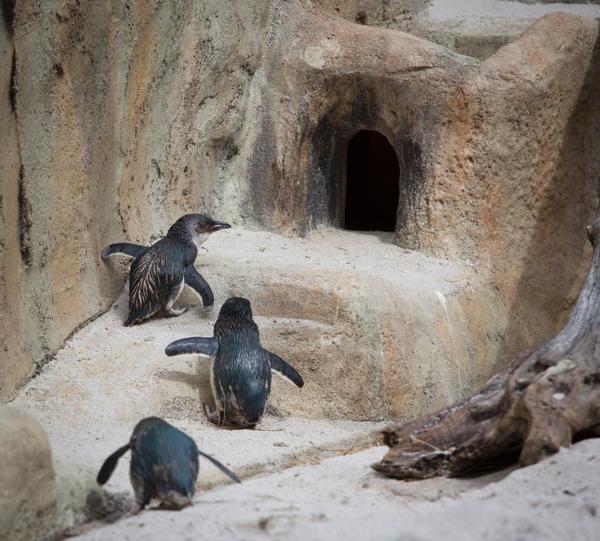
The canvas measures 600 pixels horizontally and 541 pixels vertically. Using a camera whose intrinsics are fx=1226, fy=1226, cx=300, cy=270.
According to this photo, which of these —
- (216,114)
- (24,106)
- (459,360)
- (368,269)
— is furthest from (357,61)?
(24,106)

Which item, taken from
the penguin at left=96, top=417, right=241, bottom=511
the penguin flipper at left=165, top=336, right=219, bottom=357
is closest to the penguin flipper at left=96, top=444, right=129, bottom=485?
the penguin at left=96, top=417, right=241, bottom=511

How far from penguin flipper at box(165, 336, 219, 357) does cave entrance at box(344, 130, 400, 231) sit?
5565 millimetres

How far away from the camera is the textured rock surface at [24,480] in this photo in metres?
4.67

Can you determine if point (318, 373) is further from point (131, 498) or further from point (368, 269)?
point (131, 498)

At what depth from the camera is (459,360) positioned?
793cm

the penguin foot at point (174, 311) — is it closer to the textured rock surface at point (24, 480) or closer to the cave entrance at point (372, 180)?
the textured rock surface at point (24, 480)

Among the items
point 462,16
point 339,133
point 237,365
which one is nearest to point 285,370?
point 237,365

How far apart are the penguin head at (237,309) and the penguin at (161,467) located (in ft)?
6.16

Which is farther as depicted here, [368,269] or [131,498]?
[368,269]

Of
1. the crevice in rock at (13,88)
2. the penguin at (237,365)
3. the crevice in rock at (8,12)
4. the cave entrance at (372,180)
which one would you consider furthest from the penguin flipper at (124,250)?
the cave entrance at (372,180)

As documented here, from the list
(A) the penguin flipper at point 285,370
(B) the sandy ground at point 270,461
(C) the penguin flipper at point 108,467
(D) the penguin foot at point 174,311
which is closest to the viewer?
(B) the sandy ground at point 270,461

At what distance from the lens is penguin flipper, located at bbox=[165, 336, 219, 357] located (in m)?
6.89

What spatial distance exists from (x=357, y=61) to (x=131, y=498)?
4510mm

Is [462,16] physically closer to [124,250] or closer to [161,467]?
[124,250]
